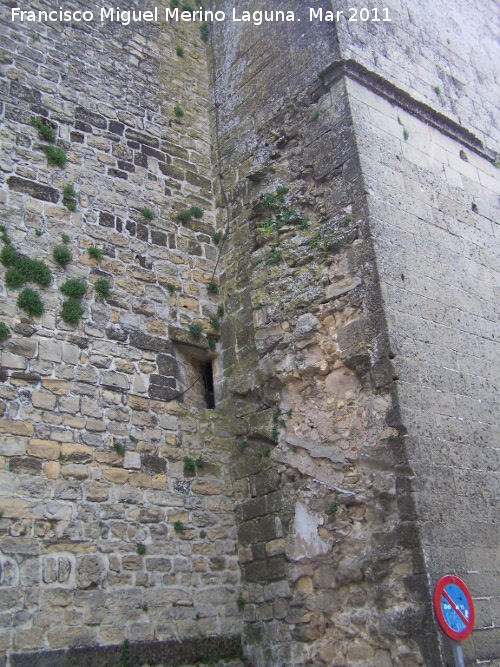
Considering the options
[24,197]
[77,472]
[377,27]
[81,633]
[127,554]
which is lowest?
[81,633]

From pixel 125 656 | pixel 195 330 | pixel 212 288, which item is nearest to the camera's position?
pixel 125 656

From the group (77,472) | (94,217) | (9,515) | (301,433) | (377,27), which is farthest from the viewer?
(377,27)

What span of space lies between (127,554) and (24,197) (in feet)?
9.65

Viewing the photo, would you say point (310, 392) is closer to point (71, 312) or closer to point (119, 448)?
point (119, 448)

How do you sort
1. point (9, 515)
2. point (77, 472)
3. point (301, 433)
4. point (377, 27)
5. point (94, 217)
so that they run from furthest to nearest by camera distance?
point (377, 27), point (94, 217), point (301, 433), point (77, 472), point (9, 515)

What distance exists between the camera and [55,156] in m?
6.12

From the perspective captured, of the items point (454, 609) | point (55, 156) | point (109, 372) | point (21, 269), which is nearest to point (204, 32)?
point (55, 156)

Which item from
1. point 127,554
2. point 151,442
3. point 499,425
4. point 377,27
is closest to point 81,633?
point 127,554

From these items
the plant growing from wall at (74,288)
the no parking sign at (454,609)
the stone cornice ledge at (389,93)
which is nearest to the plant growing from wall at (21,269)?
the plant growing from wall at (74,288)

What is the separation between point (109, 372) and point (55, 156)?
1.94 meters

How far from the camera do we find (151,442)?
579 centimetres

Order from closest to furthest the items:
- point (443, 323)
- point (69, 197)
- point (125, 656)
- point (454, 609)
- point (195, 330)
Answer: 1. point (454, 609)
2. point (125, 656)
3. point (443, 323)
4. point (69, 197)
5. point (195, 330)

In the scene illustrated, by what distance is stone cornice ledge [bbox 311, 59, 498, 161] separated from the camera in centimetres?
632

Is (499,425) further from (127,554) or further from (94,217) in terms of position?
(94,217)
